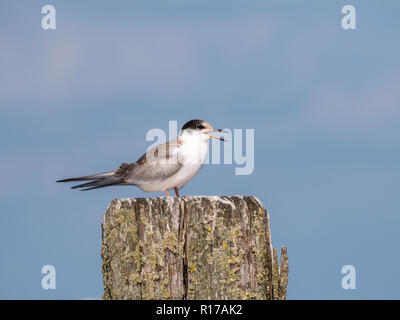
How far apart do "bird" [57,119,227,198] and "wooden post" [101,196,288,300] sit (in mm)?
2812

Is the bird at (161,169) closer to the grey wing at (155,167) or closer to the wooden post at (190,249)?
the grey wing at (155,167)

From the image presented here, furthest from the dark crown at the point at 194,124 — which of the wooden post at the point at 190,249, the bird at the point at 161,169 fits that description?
the wooden post at the point at 190,249

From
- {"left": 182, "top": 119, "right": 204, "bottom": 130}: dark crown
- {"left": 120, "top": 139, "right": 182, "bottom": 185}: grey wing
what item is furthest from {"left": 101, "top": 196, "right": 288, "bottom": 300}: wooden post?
{"left": 182, "top": 119, "right": 204, "bottom": 130}: dark crown

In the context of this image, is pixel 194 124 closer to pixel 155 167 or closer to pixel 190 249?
pixel 155 167

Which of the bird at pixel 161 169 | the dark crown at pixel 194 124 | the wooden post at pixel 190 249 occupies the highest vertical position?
the dark crown at pixel 194 124

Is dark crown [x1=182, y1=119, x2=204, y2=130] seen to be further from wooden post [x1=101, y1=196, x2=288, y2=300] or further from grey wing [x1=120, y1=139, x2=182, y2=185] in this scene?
wooden post [x1=101, y1=196, x2=288, y2=300]

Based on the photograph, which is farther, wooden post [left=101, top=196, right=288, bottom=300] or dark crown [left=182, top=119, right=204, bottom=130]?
dark crown [left=182, top=119, right=204, bottom=130]

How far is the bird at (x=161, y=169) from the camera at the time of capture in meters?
9.23

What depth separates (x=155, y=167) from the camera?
924 cm

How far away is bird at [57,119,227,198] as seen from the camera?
923cm
